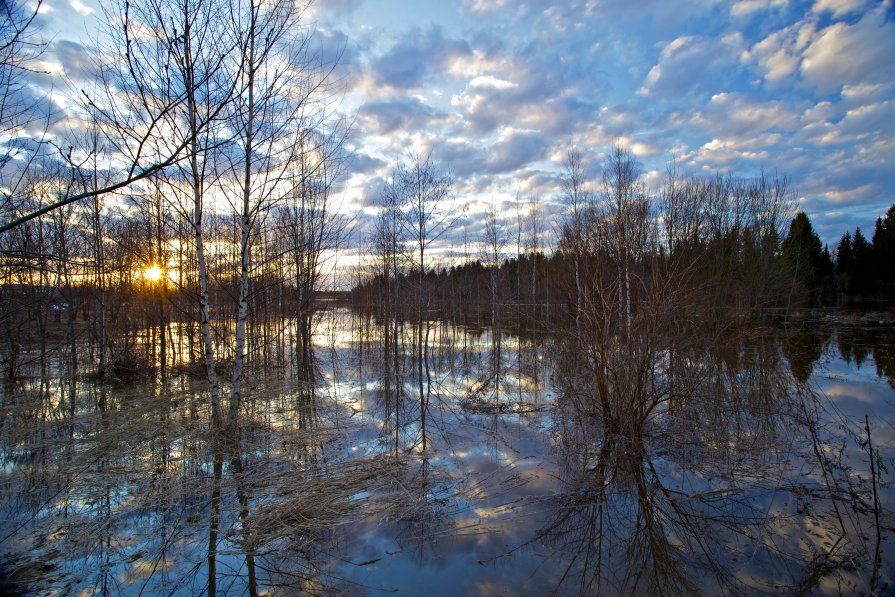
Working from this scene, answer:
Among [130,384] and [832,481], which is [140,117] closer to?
[130,384]

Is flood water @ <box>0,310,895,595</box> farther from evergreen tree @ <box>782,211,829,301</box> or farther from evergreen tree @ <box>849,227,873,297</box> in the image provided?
evergreen tree @ <box>849,227,873,297</box>

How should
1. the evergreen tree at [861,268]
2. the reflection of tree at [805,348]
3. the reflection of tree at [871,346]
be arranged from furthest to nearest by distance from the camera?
the evergreen tree at [861,268] < the reflection of tree at [871,346] < the reflection of tree at [805,348]

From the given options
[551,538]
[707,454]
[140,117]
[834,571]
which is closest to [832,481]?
[707,454]

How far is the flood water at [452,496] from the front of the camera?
3.67 metres

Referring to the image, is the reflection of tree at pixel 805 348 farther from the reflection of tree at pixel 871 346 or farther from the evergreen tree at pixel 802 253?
the evergreen tree at pixel 802 253

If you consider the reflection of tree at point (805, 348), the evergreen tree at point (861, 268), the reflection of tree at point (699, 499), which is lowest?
the reflection of tree at point (805, 348)

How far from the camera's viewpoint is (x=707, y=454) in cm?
632

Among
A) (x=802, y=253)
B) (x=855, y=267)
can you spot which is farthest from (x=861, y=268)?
(x=802, y=253)

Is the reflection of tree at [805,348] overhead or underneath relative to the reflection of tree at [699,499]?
underneath

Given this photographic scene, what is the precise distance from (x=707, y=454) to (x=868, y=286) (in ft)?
182

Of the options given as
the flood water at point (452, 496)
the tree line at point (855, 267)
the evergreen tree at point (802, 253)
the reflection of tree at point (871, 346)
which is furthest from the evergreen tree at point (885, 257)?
the flood water at point (452, 496)

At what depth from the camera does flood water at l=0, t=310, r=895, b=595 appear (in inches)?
144

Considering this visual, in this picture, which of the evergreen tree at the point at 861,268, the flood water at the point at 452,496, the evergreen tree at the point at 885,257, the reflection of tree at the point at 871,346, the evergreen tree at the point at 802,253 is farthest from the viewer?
the evergreen tree at the point at 861,268

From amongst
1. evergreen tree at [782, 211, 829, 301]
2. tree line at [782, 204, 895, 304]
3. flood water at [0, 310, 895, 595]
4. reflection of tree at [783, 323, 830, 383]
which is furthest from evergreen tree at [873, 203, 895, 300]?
flood water at [0, 310, 895, 595]
